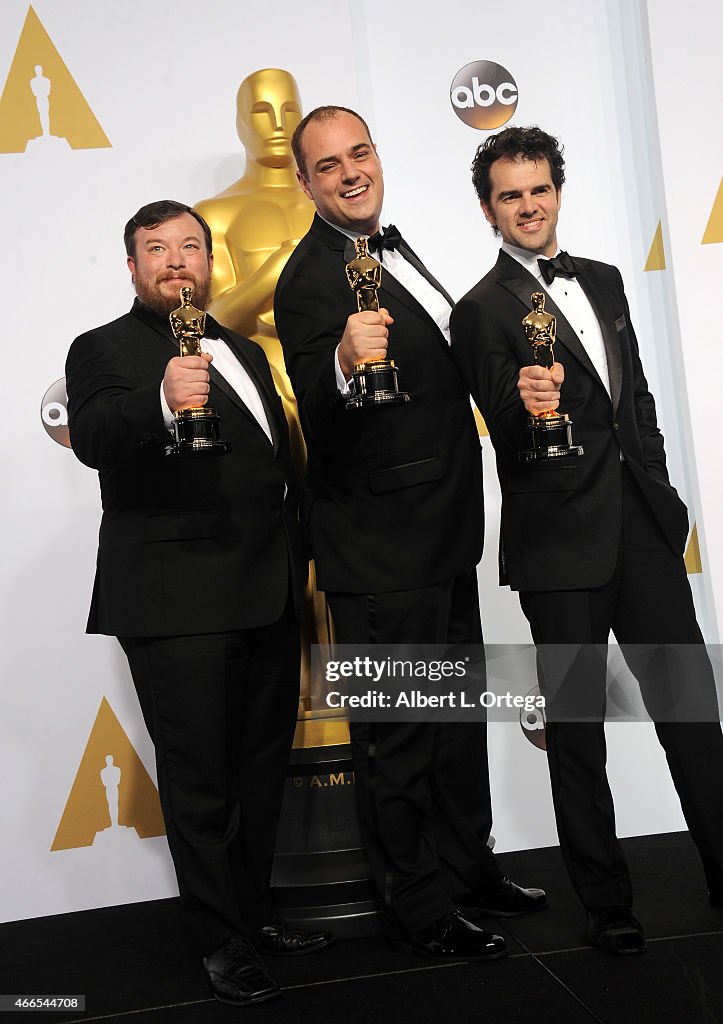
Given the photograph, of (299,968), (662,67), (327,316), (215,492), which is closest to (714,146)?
(662,67)

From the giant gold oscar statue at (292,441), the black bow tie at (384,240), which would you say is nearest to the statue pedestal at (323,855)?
the giant gold oscar statue at (292,441)

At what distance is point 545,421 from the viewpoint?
2.30 metres

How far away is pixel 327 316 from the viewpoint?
8.37ft

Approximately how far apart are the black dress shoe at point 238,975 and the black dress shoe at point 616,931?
2.32 ft

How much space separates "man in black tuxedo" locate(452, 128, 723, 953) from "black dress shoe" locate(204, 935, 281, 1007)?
2.34ft

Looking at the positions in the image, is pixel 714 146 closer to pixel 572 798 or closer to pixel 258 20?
pixel 258 20

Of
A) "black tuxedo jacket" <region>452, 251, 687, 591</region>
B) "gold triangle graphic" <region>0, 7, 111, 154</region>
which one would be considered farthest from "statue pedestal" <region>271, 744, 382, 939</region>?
"gold triangle graphic" <region>0, 7, 111, 154</region>

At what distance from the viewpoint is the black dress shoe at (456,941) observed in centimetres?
245

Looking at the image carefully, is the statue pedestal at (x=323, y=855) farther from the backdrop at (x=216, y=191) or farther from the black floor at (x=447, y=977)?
the backdrop at (x=216, y=191)

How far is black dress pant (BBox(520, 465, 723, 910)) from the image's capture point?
8.04 feet

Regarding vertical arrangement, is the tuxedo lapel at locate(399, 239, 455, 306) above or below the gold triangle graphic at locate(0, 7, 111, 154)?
below

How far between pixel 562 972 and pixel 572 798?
0.36 metres

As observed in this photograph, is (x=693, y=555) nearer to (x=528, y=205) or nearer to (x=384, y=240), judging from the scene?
(x=528, y=205)

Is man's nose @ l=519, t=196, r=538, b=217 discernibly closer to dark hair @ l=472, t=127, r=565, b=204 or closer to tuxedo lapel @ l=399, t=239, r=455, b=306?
dark hair @ l=472, t=127, r=565, b=204
